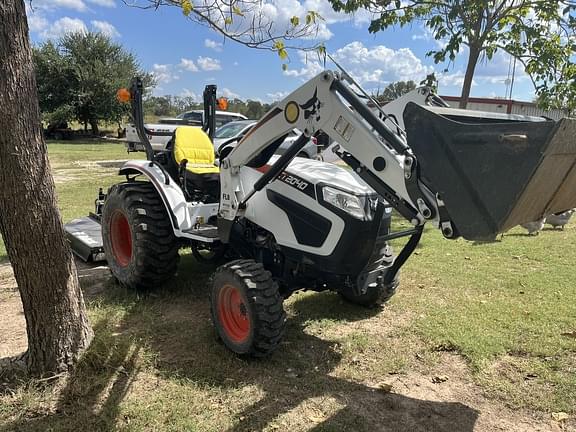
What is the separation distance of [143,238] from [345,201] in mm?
2023

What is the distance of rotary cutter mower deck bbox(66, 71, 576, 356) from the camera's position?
8.65 feet

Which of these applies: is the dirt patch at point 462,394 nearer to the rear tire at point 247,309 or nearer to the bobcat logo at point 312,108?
the rear tire at point 247,309

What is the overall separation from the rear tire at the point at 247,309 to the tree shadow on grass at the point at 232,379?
5.7 inches

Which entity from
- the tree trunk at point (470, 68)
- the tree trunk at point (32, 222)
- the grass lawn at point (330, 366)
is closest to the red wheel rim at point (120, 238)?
the grass lawn at point (330, 366)

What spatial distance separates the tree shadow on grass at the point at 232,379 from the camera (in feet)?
9.98

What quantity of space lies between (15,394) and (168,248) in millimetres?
1905

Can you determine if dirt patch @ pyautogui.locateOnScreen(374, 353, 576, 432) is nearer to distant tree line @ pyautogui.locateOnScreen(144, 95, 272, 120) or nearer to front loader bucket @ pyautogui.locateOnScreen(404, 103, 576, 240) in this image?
front loader bucket @ pyautogui.locateOnScreen(404, 103, 576, 240)

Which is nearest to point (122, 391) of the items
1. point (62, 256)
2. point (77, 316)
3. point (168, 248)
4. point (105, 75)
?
point (77, 316)

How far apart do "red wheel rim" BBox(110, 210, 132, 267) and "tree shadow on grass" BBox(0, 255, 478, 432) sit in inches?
31.6

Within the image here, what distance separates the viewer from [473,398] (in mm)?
3359

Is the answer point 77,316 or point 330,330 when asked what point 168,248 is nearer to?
point 77,316

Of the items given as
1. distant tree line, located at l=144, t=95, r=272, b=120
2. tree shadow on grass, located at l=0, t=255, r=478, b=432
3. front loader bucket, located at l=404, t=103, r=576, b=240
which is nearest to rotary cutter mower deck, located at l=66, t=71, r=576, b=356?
front loader bucket, located at l=404, t=103, r=576, b=240

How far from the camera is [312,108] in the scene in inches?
136

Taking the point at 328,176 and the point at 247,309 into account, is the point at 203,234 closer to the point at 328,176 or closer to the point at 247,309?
the point at 247,309
